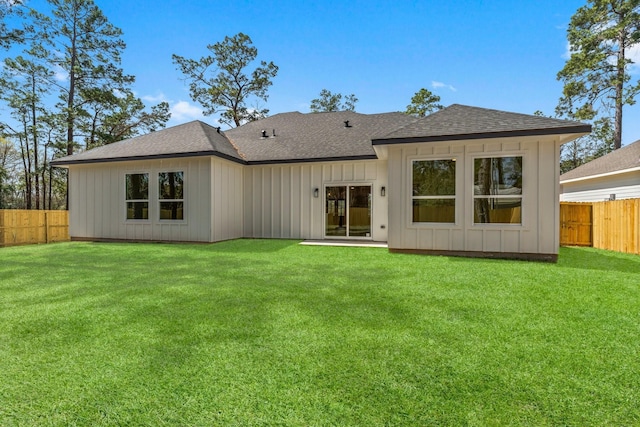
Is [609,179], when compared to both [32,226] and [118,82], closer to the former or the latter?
[32,226]

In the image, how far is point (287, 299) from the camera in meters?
3.66

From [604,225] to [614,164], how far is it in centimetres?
504

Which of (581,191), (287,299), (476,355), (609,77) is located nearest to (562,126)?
(476,355)

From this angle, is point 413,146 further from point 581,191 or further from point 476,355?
point 581,191

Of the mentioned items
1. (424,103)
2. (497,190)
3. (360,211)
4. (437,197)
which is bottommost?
(360,211)

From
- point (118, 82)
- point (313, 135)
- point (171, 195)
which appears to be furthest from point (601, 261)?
point (118, 82)

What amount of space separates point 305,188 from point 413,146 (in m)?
4.11

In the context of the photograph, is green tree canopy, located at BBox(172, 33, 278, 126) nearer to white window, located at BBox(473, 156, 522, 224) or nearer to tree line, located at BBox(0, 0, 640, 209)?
tree line, located at BBox(0, 0, 640, 209)

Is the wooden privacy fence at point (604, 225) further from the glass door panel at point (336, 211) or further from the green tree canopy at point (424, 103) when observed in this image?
the green tree canopy at point (424, 103)

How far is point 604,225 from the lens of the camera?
857cm

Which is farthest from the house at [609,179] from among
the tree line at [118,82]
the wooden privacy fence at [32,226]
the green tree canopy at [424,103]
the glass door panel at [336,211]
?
the wooden privacy fence at [32,226]

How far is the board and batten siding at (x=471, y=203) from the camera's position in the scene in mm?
6367

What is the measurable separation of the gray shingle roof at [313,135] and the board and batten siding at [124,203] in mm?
2184

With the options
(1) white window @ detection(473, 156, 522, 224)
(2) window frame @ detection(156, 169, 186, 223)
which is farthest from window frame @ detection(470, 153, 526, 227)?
(2) window frame @ detection(156, 169, 186, 223)
